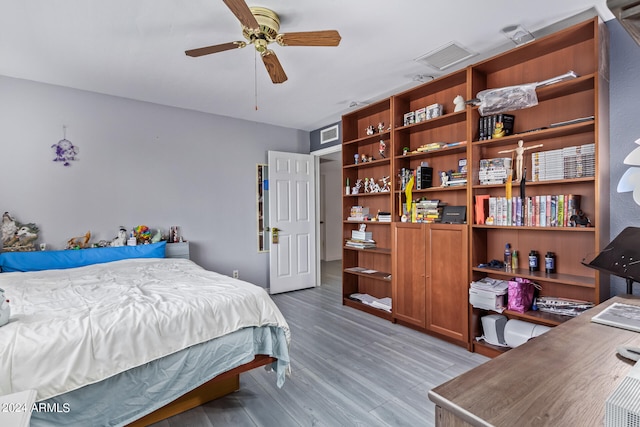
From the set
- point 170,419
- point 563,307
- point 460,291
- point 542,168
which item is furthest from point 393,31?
point 170,419

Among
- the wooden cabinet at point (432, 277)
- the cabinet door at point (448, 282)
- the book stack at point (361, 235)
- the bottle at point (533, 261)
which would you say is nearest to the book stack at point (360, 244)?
the book stack at point (361, 235)

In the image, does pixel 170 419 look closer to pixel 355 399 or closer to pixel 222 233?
pixel 355 399

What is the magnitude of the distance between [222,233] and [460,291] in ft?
10.2

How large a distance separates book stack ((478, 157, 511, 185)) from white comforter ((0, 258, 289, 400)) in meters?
2.10

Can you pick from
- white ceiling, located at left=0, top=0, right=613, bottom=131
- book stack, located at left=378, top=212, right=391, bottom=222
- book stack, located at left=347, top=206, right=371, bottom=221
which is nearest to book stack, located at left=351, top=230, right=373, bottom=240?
book stack, located at left=347, top=206, right=371, bottom=221

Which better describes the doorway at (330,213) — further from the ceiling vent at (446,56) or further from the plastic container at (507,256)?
the plastic container at (507,256)

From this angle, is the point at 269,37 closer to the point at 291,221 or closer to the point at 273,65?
the point at 273,65

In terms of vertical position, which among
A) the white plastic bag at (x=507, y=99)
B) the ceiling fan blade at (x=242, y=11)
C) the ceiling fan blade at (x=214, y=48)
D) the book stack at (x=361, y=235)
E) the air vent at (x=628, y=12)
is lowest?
the book stack at (x=361, y=235)

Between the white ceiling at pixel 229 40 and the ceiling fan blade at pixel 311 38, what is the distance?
0.79 ft

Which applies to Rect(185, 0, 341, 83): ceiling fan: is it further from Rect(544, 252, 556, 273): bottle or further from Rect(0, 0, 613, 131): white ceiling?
Rect(544, 252, 556, 273): bottle

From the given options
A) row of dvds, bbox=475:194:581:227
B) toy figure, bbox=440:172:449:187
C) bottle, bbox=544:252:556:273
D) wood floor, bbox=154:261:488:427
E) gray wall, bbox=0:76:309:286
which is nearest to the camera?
wood floor, bbox=154:261:488:427

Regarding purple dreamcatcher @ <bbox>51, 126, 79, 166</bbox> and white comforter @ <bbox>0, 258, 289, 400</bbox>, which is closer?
white comforter @ <bbox>0, 258, 289, 400</bbox>

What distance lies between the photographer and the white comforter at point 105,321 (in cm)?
133

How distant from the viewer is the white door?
4.69 m
